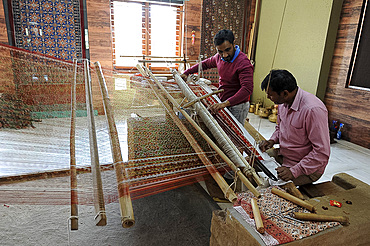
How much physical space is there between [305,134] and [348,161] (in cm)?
216

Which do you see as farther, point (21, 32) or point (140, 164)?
point (21, 32)

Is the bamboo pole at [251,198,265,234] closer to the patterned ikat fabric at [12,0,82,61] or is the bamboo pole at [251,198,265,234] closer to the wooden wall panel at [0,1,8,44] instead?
the patterned ikat fabric at [12,0,82,61]

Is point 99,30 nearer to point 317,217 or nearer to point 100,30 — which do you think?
point 100,30

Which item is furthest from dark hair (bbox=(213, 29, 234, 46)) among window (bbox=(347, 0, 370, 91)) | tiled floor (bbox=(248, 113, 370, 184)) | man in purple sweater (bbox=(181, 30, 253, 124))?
window (bbox=(347, 0, 370, 91))

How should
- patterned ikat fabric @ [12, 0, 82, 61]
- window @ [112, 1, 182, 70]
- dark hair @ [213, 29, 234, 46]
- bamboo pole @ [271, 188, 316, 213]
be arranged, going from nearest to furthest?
1. bamboo pole @ [271, 188, 316, 213]
2. dark hair @ [213, 29, 234, 46]
3. patterned ikat fabric @ [12, 0, 82, 61]
4. window @ [112, 1, 182, 70]

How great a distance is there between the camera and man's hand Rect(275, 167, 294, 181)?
1.49m

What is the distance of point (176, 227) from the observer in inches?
76.9

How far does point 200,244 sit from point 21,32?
13.2 ft

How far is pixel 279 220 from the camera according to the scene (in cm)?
110

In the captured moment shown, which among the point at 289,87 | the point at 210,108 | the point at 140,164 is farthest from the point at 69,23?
the point at 289,87

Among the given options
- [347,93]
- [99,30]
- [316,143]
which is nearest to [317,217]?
[316,143]

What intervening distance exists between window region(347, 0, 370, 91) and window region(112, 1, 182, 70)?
288 centimetres

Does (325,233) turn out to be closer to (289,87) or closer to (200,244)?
(289,87)

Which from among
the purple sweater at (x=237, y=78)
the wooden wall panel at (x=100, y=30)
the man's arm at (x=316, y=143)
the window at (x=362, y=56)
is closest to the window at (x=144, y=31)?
the wooden wall panel at (x=100, y=30)
